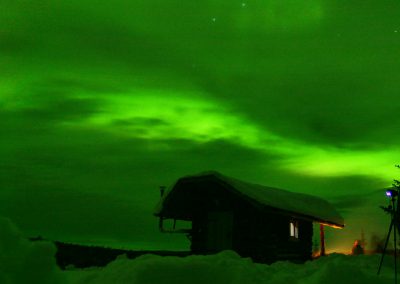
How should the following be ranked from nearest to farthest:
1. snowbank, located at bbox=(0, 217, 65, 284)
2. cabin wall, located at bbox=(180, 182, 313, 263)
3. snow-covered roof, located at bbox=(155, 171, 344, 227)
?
snowbank, located at bbox=(0, 217, 65, 284) → snow-covered roof, located at bbox=(155, 171, 344, 227) → cabin wall, located at bbox=(180, 182, 313, 263)

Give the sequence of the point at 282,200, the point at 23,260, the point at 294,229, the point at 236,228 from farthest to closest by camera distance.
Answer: the point at 294,229 < the point at 236,228 < the point at 282,200 < the point at 23,260

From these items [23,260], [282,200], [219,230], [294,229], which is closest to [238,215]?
[219,230]

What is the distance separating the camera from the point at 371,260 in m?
16.6

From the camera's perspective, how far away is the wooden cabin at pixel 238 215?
16.6m

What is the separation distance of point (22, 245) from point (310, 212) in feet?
54.5

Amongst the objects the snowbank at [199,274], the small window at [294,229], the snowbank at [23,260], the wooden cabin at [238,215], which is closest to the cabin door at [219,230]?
the wooden cabin at [238,215]

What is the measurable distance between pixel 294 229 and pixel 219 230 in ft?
12.6

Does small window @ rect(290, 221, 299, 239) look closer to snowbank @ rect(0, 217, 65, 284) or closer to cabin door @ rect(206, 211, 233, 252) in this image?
cabin door @ rect(206, 211, 233, 252)

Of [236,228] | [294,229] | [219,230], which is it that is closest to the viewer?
[236,228]

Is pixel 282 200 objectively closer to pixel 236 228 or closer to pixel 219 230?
pixel 236 228

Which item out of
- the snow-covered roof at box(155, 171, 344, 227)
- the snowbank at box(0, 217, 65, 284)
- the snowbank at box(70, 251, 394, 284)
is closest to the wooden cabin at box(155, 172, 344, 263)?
the snow-covered roof at box(155, 171, 344, 227)

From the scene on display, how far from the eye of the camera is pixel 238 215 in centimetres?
→ 1742

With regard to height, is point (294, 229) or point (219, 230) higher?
point (294, 229)

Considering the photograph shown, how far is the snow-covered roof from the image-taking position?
15867 millimetres
